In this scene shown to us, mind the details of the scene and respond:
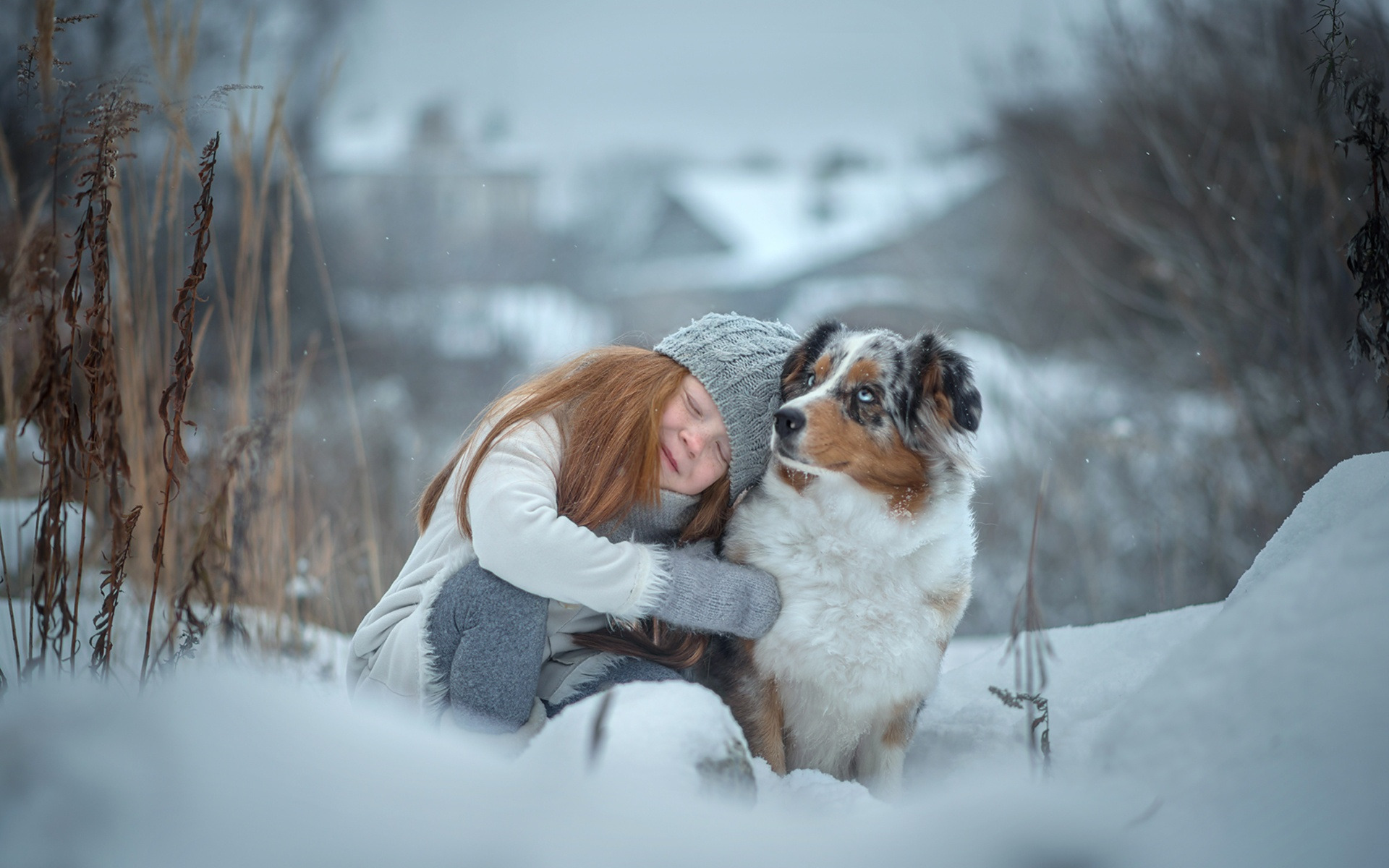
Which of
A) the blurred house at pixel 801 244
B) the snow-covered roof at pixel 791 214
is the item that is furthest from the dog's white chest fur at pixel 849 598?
the snow-covered roof at pixel 791 214

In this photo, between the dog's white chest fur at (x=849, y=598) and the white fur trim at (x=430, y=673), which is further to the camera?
the dog's white chest fur at (x=849, y=598)

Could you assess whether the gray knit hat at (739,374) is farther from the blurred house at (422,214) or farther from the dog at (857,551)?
the blurred house at (422,214)

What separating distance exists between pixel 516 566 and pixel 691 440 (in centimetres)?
59

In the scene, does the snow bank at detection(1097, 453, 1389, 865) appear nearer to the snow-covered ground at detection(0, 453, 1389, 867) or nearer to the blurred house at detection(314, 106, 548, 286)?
the snow-covered ground at detection(0, 453, 1389, 867)

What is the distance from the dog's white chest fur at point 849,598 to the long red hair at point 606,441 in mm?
296

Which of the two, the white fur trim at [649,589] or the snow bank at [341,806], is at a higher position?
the white fur trim at [649,589]

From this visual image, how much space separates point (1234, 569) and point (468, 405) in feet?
23.7

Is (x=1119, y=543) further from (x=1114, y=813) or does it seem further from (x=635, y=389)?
(x=1114, y=813)

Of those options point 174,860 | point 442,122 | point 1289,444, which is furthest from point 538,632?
point 442,122

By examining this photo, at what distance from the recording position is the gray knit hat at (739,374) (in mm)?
2289

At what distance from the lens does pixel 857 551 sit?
2.36 meters

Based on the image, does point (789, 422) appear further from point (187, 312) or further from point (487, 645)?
point (187, 312)

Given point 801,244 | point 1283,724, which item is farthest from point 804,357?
point 801,244

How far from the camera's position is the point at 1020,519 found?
6.24 meters
